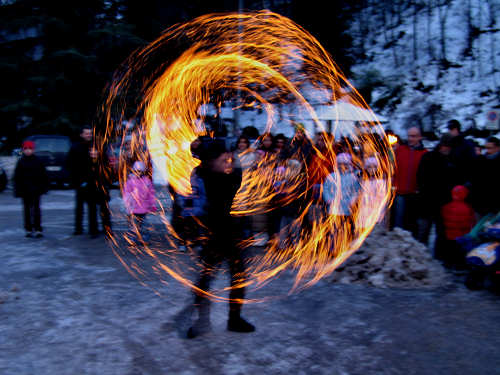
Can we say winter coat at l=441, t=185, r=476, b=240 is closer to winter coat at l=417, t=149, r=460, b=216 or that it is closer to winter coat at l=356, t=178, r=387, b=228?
winter coat at l=417, t=149, r=460, b=216

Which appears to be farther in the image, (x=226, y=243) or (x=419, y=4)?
(x=419, y=4)

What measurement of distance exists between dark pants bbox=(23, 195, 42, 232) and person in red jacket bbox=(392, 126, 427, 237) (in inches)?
254

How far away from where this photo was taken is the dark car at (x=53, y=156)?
18531mm

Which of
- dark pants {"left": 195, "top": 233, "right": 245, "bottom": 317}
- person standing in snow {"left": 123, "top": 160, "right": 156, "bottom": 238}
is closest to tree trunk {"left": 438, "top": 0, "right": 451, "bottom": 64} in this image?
person standing in snow {"left": 123, "top": 160, "right": 156, "bottom": 238}

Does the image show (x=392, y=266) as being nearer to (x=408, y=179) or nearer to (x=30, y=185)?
(x=408, y=179)

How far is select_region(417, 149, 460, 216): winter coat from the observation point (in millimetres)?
7781

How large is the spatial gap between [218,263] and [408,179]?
15.0ft

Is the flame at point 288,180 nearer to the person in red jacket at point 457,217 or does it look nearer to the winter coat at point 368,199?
the winter coat at point 368,199

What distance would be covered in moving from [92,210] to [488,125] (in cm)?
1030

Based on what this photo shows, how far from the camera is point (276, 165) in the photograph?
8781 mm

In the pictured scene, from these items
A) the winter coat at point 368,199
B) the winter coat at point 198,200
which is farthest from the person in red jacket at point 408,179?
the winter coat at point 198,200

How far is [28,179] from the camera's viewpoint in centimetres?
939

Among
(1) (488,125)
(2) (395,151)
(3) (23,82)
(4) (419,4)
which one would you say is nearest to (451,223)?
(2) (395,151)

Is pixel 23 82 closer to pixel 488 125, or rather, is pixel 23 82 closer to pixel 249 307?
pixel 488 125
